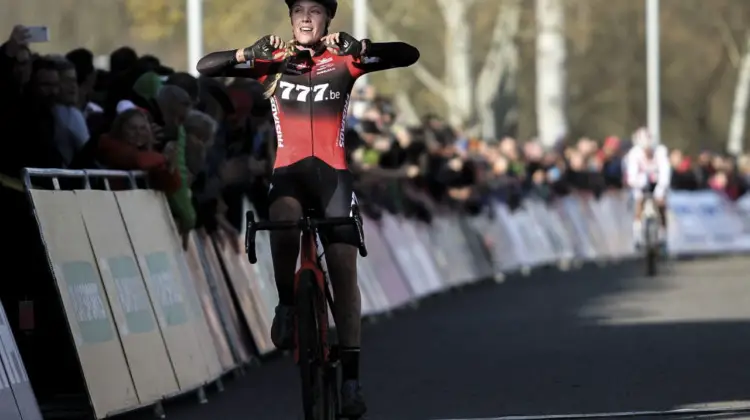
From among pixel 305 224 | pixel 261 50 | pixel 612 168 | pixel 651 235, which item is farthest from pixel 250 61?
pixel 612 168

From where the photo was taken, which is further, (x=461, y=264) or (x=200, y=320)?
(x=461, y=264)

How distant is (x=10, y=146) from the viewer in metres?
12.9

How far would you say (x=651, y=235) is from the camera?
31219mm

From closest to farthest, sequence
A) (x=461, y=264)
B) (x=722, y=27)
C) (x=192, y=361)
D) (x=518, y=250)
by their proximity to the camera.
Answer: (x=192, y=361) → (x=461, y=264) → (x=518, y=250) → (x=722, y=27)

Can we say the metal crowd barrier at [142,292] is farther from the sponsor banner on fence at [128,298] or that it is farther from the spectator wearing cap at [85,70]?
the spectator wearing cap at [85,70]

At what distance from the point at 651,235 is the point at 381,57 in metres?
20.6

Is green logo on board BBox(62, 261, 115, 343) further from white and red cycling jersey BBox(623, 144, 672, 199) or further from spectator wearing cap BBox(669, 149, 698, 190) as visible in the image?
spectator wearing cap BBox(669, 149, 698, 190)

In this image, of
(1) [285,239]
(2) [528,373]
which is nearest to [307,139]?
(1) [285,239]

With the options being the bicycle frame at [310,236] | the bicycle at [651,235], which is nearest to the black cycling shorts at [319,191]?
the bicycle frame at [310,236]

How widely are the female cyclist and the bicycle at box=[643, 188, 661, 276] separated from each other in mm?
20397

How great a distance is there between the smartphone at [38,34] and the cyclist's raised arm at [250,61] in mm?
3081

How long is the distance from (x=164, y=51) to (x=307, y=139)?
2276 inches

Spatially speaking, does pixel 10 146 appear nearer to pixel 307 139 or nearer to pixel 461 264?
pixel 307 139

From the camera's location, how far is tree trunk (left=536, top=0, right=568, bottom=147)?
50656 millimetres
